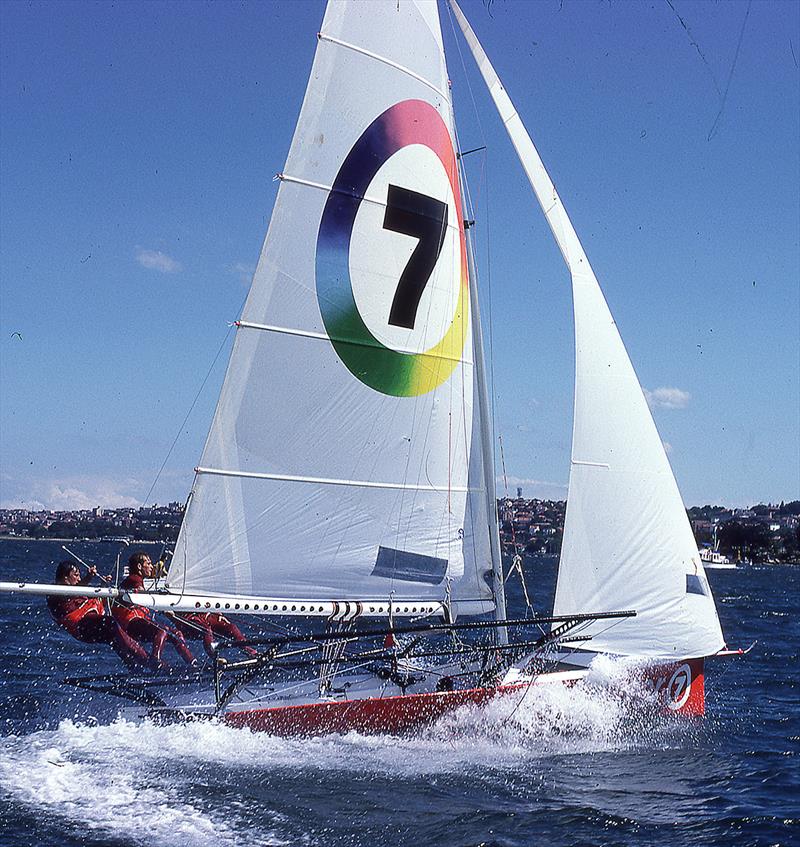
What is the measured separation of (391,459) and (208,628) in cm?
303

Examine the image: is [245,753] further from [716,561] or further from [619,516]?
[716,561]

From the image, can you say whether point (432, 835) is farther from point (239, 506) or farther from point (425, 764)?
point (239, 506)

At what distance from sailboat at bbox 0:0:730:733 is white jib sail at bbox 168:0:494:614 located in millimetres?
25

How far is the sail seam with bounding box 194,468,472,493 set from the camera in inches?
443

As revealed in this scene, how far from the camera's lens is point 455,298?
1282cm

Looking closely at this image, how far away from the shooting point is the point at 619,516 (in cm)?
1234

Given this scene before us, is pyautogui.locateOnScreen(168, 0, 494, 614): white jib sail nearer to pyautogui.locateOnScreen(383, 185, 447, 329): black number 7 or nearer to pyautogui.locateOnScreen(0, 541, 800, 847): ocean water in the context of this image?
pyautogui.locateOnScreen(383, 185, 447, 329): black number 7

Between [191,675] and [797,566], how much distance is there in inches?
4716

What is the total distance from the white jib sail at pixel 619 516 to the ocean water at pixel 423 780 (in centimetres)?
87

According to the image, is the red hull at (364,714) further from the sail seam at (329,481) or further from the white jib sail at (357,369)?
the sail seam at (329,481)

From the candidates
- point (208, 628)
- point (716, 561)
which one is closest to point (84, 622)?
point (208, 628)

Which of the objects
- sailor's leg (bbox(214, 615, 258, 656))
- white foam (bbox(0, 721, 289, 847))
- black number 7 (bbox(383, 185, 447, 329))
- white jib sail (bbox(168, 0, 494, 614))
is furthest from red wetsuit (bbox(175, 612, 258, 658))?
black number 7 (bbox(383, 185, 447, 329))

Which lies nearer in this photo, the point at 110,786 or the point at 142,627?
the point at 110,786

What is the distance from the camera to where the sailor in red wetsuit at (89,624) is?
1154 cm
